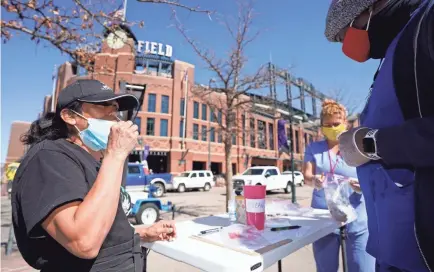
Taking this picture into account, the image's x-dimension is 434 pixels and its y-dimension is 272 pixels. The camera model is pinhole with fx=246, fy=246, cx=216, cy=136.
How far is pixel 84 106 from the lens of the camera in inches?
63.6

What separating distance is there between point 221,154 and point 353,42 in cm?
3241

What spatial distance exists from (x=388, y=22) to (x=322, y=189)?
6.06 feet

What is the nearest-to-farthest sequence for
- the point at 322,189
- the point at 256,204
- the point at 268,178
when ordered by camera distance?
the point at 256,204 → the point at 322,189 → the point at 268,178

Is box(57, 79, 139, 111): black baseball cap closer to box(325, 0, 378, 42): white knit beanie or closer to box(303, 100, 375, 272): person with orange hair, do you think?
box(325, 0, 378, 42): white knit beanie

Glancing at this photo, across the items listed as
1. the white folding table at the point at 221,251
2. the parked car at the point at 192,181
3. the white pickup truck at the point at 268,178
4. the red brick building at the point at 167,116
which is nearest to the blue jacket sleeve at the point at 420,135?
the white folding table at the point at 221,251

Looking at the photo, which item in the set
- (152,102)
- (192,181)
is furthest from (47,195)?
(152,102)

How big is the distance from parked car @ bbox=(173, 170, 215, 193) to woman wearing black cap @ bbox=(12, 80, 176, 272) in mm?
19563

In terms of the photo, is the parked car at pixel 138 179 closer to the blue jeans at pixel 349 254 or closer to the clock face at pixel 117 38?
the clock face at pixel 117 38

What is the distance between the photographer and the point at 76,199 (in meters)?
1.08

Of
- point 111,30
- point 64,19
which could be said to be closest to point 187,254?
point 111,30

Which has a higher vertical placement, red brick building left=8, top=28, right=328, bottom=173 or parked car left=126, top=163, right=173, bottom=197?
red brick building left=8, top=28, right=328, bottom=173

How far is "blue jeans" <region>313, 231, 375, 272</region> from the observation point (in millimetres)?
2168

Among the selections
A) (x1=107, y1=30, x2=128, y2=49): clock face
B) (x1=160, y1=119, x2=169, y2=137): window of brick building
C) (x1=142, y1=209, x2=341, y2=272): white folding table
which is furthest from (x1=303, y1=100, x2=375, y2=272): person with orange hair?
(x1=160, y1=119, x2=169, y2=137): window of brick building

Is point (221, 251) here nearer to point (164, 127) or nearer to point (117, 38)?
point (117, 38)
